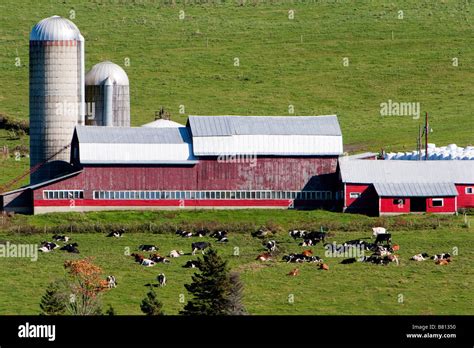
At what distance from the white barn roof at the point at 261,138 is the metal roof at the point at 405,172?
1666 mm

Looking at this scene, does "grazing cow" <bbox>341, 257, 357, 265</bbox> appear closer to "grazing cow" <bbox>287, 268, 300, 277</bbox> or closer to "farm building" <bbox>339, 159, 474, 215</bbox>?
"grazing cow" <bbox>287, 268, 300, 277</bbox>

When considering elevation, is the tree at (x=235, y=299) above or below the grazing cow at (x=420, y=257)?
below

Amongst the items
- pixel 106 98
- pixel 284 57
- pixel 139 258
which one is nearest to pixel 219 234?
pixel 139 258

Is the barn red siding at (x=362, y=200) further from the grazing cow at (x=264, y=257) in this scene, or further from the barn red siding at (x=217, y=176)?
the grazing cow at (x=264, y=257)

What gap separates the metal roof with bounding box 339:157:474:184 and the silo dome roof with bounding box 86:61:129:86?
17.1 metres

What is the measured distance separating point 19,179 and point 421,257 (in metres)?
34.6

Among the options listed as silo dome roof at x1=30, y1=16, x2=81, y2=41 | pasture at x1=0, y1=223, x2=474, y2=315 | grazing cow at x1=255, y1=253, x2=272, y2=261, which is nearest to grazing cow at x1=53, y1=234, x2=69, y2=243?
pasture at x1=0, y1=223, x2=474, y2=315

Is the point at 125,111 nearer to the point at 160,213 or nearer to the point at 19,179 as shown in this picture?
the point at 19,179

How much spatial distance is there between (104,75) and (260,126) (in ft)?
42.1

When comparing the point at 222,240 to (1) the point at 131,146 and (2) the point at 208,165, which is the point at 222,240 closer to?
(2) the point at 208,165

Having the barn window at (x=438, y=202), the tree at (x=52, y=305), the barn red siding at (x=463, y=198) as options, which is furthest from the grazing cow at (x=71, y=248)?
the barn red siding at (x=463, y=198)

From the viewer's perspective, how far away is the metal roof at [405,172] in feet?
256

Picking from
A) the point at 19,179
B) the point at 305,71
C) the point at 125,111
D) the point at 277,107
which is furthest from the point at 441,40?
the point at 19,179

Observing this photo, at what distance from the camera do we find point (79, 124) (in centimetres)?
8369
